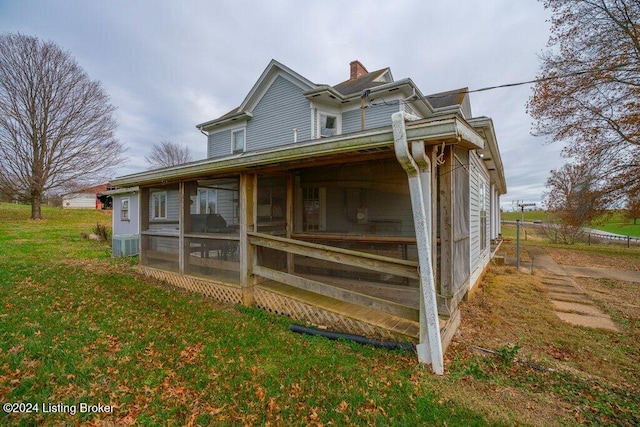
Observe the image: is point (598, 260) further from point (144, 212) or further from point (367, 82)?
point (144, 212)

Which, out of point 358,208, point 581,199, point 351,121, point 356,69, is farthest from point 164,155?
point 581,199

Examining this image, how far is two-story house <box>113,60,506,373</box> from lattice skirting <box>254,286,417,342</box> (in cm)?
2

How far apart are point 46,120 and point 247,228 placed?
2364 cm

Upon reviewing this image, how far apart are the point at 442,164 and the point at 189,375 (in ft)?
13.9

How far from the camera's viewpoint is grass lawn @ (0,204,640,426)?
2551 mm

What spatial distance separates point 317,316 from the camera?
454 centimetres

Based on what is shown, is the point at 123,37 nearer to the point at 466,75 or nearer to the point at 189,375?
the point at 189,375

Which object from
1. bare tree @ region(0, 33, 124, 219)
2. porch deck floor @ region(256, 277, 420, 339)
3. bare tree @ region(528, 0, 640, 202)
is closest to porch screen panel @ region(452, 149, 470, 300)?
porch deck floor @ region(256, 277, 420, 339)

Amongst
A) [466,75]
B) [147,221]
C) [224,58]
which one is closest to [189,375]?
[147,221]

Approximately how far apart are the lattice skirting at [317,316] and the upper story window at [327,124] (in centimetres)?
673

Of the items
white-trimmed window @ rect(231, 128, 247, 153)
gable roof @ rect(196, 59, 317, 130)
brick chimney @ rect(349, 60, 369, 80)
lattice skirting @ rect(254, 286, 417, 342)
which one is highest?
brick chimney @ rect(349, 60, 369, 80)

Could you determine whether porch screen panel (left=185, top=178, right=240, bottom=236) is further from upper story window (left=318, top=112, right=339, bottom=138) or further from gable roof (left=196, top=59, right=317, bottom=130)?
gable roof (left=196, top=59, right=317, bottom=130)

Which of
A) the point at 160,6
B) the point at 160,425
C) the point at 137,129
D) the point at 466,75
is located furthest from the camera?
the point at 137,129

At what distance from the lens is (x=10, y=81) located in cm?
1834
